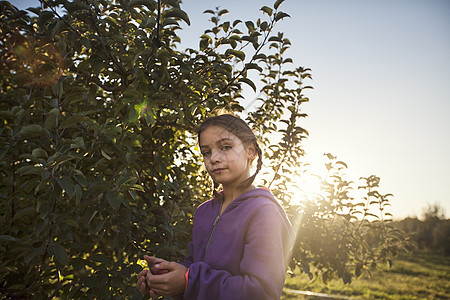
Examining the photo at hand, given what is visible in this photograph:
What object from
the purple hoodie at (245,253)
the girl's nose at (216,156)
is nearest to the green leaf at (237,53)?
the girl's nose at (216,156)

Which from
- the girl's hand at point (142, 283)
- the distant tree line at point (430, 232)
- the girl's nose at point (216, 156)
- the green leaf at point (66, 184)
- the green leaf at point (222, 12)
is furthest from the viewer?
the distant tree line at point (430, 232)

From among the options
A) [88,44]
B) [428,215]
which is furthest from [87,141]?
[428,215]

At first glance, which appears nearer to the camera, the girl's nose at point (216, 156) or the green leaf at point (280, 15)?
the girl's nose at point (216, 156)

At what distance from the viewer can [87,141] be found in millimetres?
2191

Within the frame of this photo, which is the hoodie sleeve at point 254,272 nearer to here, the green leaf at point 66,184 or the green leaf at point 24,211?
the green leaf at point 66,184

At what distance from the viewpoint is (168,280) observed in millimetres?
1200

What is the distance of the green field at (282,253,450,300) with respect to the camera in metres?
6.99

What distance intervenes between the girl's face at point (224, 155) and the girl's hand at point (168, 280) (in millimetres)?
411

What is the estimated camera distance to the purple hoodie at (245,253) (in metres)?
1.13

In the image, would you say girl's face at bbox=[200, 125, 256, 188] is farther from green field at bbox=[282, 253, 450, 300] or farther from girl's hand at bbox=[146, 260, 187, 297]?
green field at bbox=[282, 253, 450, 300]

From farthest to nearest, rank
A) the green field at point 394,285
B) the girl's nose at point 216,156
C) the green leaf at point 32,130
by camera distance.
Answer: the green field at point 394,285 < the green leaf at point 32,130 < the girl's nose at point 216,156

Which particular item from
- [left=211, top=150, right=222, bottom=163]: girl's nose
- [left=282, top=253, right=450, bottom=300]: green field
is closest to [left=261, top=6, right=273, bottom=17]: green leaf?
[left=211, top=150, right=222, bottom=163]: girl's nose

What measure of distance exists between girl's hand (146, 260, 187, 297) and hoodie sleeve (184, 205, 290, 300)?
1.4 inches

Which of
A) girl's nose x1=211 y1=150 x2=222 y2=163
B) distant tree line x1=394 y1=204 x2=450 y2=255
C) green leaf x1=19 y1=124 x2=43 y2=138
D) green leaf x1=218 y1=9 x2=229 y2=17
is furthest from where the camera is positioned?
distant tree line x1=394 y1=204 x2=450 y2=255
